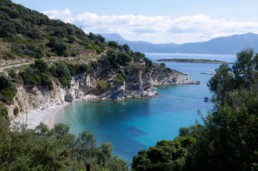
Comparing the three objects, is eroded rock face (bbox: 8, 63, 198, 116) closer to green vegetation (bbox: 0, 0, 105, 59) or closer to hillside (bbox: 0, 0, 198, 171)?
hillside (bbox: 0, 0, 198, 171)

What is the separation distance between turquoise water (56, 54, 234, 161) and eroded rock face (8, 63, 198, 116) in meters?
3.66

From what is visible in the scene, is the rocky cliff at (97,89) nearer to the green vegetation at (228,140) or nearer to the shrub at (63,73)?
the shrub at (63,73)

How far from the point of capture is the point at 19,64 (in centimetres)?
6694

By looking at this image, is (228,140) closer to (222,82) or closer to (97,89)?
(222,82)

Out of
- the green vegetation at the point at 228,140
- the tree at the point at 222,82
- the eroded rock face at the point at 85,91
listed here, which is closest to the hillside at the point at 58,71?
the eroded rock face at the point at 85,91

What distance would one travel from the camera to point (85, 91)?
272 ft

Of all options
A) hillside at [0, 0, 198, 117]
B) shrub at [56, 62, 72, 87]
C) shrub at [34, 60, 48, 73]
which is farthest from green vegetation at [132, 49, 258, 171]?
shrub at [56, 62, 72, 87]

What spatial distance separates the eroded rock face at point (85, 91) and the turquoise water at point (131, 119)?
144 inches

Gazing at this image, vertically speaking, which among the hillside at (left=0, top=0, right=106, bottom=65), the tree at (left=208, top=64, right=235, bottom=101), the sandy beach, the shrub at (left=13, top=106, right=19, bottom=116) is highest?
the hillside at (left=0, top=0, right=106, bottom=65)

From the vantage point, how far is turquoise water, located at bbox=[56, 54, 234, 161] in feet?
161

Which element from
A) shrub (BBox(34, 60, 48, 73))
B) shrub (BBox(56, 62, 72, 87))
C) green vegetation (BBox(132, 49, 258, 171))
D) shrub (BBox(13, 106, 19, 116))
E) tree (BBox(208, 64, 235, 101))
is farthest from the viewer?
shrub (BBox(56, 62, 72, 87))

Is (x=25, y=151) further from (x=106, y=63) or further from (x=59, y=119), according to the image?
(x=106, y=63)

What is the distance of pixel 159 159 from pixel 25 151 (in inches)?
609

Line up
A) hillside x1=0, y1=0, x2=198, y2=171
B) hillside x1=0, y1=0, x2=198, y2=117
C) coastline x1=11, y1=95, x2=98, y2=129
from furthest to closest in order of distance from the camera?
hillside x1=0, y1=0, x2=198, y2=117
hillside x1=0, y1=0, x2=198, y2=171
coastline x1=11, y1=95, x2=98, y2=129
